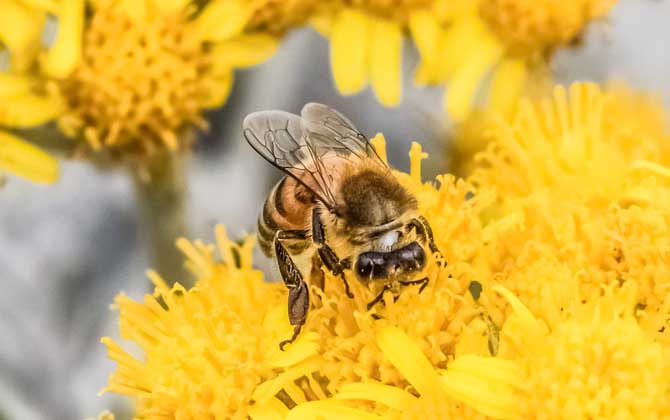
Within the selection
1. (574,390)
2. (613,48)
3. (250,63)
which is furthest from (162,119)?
(613,48)

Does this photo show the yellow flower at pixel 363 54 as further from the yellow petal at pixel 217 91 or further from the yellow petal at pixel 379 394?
the yellow petal at pixel 379 394

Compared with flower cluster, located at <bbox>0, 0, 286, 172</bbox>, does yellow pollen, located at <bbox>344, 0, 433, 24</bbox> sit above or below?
above

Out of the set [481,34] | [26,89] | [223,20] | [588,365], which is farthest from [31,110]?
[588,365]

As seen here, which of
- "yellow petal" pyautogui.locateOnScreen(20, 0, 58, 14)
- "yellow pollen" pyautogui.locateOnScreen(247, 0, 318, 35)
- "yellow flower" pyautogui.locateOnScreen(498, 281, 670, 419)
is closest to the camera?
"yellow flower" pyautogui.locateOnScreen(498, 281, 670, 419)

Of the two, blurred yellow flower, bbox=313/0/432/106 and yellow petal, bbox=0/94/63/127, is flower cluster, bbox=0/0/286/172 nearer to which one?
yellow petal, bbox=0/94/63/127

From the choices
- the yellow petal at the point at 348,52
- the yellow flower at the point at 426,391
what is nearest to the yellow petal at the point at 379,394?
the yellow flower at the point at 426,391

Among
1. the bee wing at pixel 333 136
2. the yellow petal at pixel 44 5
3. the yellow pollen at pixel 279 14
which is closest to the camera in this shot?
the bee wing at pixel 333 136

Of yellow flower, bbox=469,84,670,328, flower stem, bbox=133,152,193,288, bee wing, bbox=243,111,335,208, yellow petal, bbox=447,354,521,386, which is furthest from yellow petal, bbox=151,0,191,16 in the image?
yellow petal, bbox=447,354,521,386
